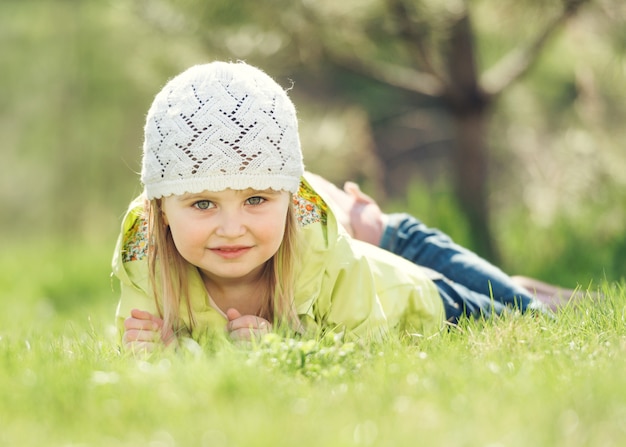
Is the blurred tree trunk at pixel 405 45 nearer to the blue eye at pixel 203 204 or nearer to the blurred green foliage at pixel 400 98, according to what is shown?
the blurred green foliage at pixel 400 98

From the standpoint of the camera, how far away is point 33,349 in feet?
8.45

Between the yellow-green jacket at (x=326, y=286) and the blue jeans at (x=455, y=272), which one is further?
the blue jeans at (x=455, y=272)

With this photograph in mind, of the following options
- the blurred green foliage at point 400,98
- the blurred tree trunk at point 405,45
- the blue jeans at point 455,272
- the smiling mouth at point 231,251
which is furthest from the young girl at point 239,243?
the blurred tree trunk at point 405,45

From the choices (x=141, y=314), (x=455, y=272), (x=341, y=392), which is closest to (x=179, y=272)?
(x=141, y=314)

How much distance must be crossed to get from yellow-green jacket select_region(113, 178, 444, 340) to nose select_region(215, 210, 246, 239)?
33 centimetres

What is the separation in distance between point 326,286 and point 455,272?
805 mm

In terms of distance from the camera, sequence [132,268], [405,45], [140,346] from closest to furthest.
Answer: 1. [140,346]
2. [132,268]
3. [405,45]

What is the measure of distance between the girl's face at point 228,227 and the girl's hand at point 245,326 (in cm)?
14

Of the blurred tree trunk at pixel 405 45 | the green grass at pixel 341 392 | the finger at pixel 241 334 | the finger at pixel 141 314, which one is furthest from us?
the blurred tree trunk at pixel 405 45

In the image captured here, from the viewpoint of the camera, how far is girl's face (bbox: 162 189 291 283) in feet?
8.77

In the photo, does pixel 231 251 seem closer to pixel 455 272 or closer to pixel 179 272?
pixel 179 272

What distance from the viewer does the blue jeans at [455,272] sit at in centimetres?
337

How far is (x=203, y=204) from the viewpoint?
2736mm

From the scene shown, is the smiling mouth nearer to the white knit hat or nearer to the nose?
the nose
